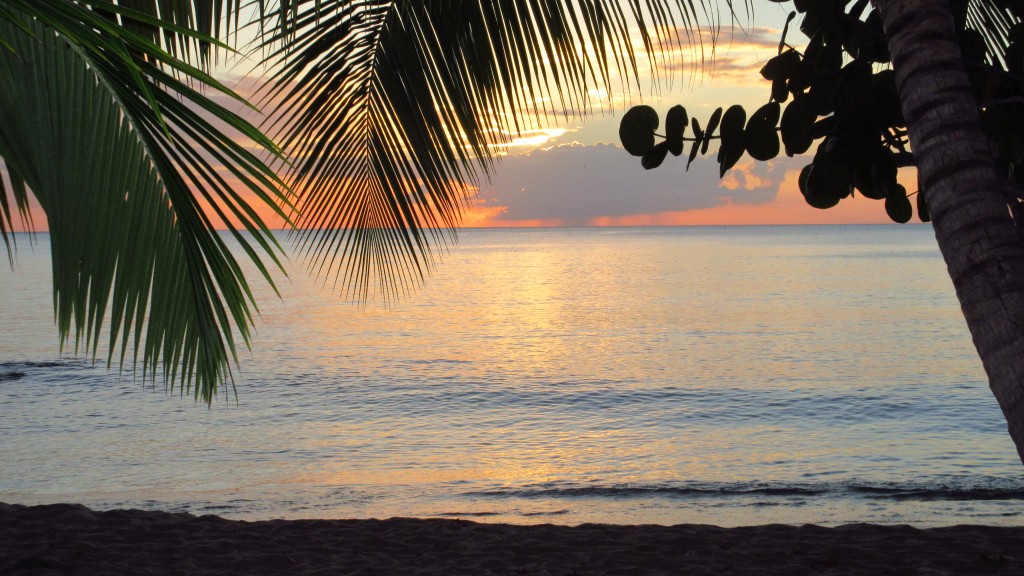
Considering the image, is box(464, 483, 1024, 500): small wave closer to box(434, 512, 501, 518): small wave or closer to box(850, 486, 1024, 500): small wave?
box(850, 486, 1024, 500): small wave

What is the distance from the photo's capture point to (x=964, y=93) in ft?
6.41

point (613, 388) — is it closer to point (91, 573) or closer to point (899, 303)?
point (91, 573)

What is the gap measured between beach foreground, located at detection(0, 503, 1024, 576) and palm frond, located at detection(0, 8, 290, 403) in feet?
12.4

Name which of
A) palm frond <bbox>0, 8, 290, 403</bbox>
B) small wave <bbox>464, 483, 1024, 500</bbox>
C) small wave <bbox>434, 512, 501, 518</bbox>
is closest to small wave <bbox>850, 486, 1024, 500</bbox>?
small wave <bbox>464, 483, 1024, 500</bbox>

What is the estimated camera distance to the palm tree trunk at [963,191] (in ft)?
5.88

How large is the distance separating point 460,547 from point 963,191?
15.4ft

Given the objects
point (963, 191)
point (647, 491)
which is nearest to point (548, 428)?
point (647, 491)

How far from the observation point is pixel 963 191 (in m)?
1.89

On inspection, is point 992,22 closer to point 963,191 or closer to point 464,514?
point 963,191

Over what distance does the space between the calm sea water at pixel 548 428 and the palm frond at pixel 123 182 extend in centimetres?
656

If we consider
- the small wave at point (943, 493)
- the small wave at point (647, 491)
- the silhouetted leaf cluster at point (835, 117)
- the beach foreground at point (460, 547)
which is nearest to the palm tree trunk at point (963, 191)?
the silhouetted leaf cluster at point (835, 117)

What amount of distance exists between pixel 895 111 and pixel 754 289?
37640 mm

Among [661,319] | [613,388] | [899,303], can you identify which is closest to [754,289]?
[899,303]

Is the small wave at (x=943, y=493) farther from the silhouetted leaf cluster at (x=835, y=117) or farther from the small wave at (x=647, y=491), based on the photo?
the silhouetted leaf cluster at (x=835, y=117)
